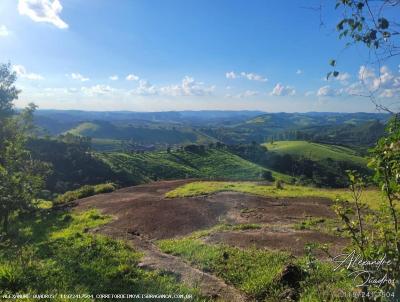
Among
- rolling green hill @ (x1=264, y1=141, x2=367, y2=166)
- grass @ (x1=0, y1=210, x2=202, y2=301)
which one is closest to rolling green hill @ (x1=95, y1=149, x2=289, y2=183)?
rolling green hill @ (x1=264, y1=141, x2=367, y2=166)

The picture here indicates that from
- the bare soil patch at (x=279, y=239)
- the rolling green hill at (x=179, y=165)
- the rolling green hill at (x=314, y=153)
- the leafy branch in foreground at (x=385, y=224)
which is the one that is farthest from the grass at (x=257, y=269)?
the rolling green hill at (x=314, y=153)

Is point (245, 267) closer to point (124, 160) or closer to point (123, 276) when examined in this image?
point (123, 276)

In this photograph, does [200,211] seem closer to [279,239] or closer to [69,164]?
[279,239]

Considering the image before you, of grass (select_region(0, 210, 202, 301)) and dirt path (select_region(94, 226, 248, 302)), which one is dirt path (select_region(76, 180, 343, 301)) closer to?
dirt path (select_region(94, 226, 248, 302))

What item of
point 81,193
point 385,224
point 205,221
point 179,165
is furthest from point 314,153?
point 385,224

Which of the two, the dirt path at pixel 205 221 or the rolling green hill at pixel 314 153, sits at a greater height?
the dirt path at pixel 205 221

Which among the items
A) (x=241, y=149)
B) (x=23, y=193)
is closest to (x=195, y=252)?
(x=23, y=193)

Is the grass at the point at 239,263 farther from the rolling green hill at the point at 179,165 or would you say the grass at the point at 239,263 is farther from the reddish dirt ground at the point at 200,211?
the rolling green hill at the point at 179,165
